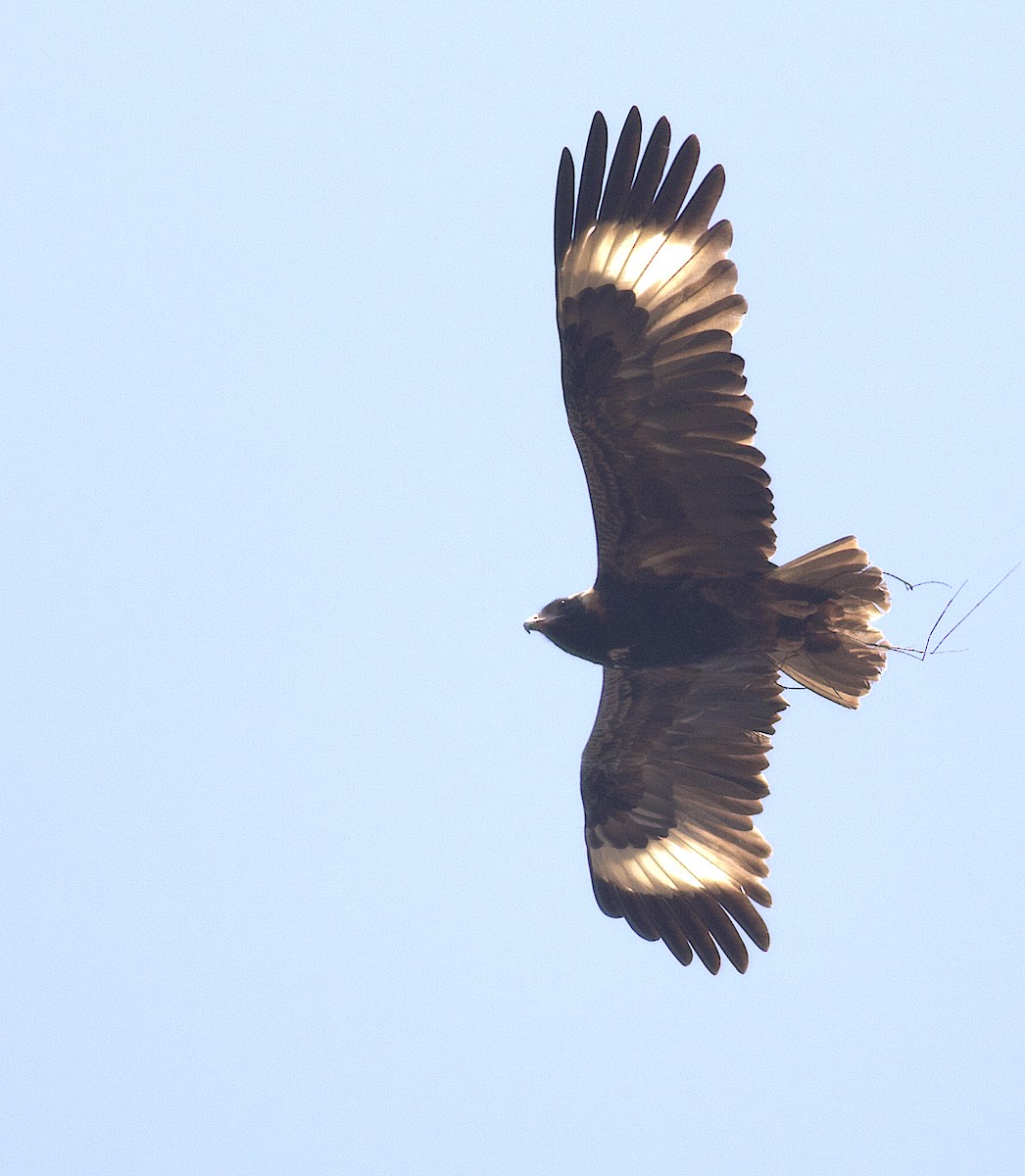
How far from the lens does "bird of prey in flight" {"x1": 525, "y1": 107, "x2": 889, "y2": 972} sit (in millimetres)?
9094

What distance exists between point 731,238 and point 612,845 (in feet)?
11.7

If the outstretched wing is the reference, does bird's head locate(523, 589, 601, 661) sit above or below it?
above

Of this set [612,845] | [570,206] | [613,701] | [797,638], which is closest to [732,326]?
[570,206]

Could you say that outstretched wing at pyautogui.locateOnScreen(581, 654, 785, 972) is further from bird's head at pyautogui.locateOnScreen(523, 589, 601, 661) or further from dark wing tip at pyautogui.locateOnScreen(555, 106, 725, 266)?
dark wing tip at pyautogui.locateOnScreen(555, 106, 725, 266)

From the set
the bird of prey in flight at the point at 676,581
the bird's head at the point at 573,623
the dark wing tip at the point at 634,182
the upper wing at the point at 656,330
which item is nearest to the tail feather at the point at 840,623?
the bird of prey in flight at the point at 676,581

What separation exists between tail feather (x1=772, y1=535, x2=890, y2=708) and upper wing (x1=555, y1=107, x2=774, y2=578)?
1.12 ft

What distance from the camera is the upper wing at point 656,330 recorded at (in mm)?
9070

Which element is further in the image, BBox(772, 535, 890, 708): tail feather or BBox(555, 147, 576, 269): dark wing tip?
BBox(772, 535, 890, 708): tail feather

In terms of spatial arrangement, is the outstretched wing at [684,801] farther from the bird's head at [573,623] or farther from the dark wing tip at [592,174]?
the dark wing tip at [592,174]

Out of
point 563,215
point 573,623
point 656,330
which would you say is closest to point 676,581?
point 573,623

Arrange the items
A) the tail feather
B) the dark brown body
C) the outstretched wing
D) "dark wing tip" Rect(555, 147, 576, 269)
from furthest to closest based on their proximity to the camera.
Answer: the outstretched wing < the dark brown body < the tail feather < "dark wing tip" Rect(555, 147, 576, 269)

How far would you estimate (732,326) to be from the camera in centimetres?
908

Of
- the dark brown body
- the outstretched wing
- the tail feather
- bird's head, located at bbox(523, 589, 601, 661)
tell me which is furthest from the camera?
the outstretched wing

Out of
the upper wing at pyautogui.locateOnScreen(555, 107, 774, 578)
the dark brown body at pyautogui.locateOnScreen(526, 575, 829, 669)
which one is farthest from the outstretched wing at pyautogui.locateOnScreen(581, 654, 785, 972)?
the upper wing at pyautogui.locateOnScreen(555, 107, 774, 578)
